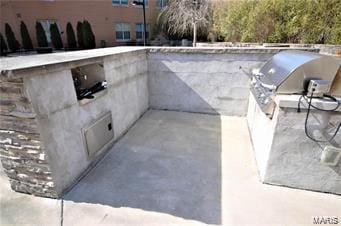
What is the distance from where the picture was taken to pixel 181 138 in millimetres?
3861

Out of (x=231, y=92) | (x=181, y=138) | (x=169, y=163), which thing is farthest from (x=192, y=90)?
(x=169, y=163)

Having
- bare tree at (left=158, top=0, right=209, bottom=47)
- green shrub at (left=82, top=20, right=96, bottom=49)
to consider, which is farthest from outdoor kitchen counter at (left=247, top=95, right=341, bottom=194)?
green shrub at (left=82, top=20, right=96, bottom=49)

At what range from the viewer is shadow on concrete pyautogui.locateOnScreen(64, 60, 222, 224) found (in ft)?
7.84

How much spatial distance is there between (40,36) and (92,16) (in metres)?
4.33

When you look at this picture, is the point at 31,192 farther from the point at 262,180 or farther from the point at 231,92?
the point at 231,92

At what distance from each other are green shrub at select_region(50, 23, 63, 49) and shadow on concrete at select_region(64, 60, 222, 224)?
14684 mm

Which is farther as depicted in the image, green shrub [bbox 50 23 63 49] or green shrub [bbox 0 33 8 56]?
green shrub [bbox 50 23 63 49]

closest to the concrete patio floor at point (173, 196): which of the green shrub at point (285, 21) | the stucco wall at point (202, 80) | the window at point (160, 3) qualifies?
the stucco wall at point (202, 80)

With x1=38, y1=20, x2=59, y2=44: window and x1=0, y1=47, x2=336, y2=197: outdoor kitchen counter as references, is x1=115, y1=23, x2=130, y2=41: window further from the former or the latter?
x1=0, y1=47, x2=336, y2=197: outdoor kitchen counter

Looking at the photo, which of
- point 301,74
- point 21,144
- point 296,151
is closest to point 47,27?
point 21,144

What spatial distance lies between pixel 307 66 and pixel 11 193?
372cm

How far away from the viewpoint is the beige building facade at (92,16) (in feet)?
48.1

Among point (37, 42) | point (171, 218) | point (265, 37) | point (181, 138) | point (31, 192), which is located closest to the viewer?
point (171, 218)

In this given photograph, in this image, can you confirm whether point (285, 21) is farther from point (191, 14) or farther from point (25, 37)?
point (25, 37)
